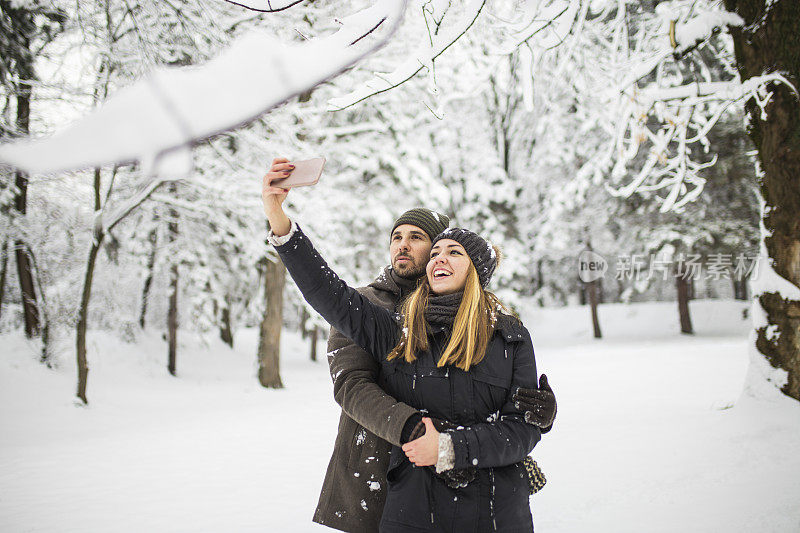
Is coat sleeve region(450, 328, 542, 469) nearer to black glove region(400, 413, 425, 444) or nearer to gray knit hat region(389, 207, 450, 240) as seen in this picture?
black glove region(400, 413, 425, 444)

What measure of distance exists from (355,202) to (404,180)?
1.42 meters

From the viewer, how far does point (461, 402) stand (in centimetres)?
175

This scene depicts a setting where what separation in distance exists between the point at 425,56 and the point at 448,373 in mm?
1309

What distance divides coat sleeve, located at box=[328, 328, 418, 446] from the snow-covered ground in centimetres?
203

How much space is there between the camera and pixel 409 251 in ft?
7.60

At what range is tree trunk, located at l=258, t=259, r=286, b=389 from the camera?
10.7 m

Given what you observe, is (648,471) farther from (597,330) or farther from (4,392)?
(597,330)

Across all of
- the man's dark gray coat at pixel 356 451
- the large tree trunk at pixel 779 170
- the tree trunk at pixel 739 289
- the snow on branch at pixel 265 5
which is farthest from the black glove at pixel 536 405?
the tree trunk at pixel 739 289

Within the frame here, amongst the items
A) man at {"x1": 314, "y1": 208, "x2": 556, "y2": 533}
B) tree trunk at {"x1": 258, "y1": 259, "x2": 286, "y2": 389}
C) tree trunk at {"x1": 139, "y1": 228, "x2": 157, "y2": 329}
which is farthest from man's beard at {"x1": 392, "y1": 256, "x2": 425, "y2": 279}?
tree trunk at {"x1": 139, "y1": 228, "x2": 157, "y2": 329}

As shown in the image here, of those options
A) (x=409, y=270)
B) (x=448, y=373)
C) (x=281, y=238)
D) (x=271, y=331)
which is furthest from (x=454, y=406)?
(x=271, y=331)

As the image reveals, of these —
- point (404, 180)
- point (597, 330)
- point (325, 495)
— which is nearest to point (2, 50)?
point (325, 495)

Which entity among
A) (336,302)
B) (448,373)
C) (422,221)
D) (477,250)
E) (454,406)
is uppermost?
(422,221)

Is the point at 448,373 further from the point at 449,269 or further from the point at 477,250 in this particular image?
the point at 477,250

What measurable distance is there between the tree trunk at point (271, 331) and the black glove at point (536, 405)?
9.50 metres
